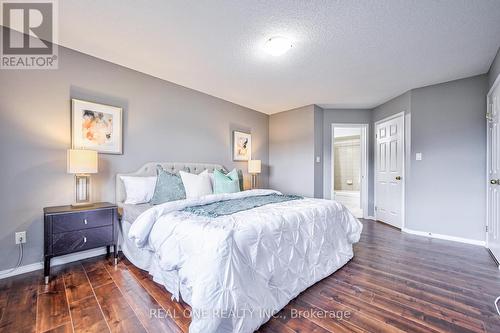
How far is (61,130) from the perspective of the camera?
2404 mm

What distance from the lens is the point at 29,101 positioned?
2227 millimetres

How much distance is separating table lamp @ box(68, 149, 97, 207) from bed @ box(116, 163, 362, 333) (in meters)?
0.56

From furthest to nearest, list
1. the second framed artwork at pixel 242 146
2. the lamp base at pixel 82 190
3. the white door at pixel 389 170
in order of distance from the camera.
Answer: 1. the second framed artwork at pixel 242 146
2. the white door at pixel 389 170
3. the lamp base at pixel 82 190

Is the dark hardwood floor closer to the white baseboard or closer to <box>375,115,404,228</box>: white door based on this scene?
the white baseboard

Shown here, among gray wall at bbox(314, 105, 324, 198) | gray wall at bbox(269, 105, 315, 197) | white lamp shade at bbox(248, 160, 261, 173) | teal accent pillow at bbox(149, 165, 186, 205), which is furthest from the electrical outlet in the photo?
gray wall at bbox(314, 105, 324, 198)

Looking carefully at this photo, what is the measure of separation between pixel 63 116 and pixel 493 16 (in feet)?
13.9

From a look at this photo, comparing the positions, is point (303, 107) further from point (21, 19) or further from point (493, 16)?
point (21, 19)

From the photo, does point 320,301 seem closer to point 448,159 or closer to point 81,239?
point 81,239

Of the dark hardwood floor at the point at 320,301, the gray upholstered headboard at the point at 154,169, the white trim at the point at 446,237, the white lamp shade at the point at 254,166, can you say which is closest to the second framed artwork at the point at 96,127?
the gray upholstered headboard at the point at 154,169

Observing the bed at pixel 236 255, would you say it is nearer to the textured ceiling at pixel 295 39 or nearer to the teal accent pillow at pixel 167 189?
the teal accent pillow at pixel 167 189

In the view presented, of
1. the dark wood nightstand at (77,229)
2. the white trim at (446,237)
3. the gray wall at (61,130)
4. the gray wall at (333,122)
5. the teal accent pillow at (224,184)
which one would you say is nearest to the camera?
the dark wood nightstand at (77,229)

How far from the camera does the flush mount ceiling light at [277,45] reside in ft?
7.28

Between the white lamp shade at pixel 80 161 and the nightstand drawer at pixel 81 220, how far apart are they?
426 mm

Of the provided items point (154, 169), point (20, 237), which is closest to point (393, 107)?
point (154, 169)
